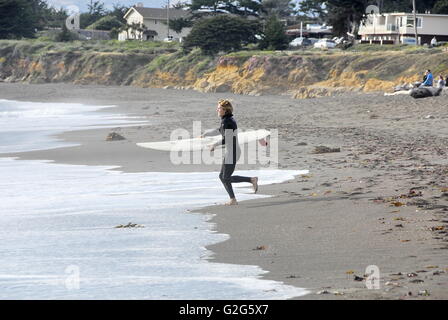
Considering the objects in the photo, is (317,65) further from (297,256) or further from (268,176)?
(297,256)

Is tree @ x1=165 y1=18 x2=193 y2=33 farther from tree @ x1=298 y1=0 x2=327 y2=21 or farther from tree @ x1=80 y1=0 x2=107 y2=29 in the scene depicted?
tree @ x1=80 y1=0 x2=107 y2=29

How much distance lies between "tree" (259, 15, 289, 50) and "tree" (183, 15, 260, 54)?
188 centimetres

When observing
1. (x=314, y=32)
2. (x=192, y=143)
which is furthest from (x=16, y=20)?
(x=192, y=143)

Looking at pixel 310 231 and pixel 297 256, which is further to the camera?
pixel 310 231

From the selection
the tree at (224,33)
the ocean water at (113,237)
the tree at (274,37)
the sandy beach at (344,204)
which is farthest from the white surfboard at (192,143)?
the tree at (224,33)

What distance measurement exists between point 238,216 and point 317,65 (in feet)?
132

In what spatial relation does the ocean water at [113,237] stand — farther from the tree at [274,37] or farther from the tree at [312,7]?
the tree at [312,7]

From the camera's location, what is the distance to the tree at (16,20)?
285 ft

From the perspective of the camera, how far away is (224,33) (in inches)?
2420

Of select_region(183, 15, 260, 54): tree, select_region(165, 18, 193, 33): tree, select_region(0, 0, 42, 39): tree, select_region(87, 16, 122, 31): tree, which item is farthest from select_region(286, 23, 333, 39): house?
select_region(87, 16, 122, 31): tree

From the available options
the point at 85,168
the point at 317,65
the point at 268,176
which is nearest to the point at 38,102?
the point at 317,65

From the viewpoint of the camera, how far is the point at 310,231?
8570 mm

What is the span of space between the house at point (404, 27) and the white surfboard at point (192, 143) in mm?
43489

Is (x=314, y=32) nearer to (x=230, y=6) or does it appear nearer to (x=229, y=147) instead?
(x=230, y=6)
